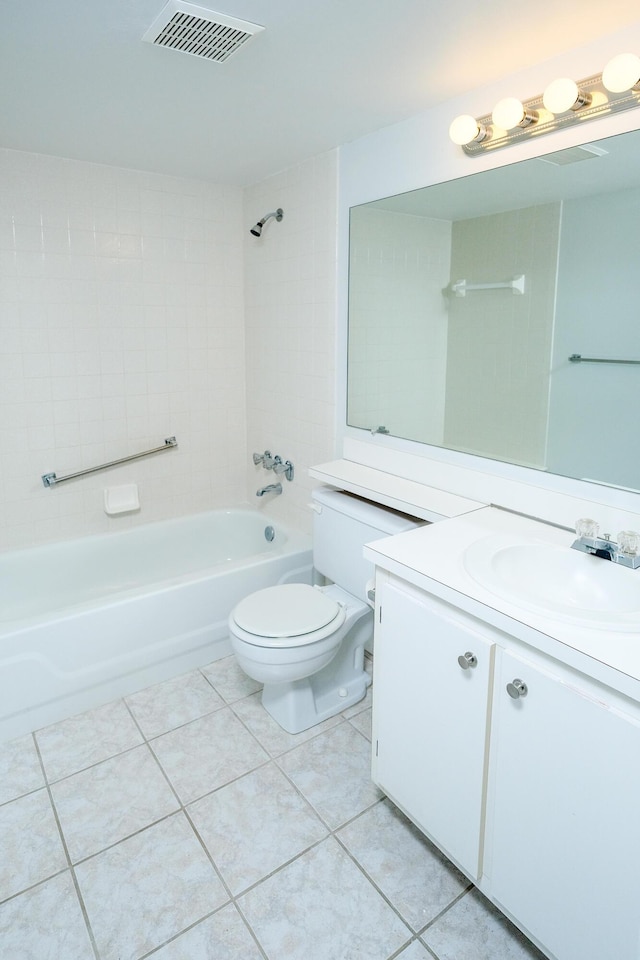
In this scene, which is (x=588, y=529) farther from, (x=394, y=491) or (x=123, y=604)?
(x=123, y=604)

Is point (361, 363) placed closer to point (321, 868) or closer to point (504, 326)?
point (504, 326)

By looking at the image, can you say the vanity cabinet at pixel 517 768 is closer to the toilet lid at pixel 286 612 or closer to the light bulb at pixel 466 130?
the toilet lid at pixel 286 612

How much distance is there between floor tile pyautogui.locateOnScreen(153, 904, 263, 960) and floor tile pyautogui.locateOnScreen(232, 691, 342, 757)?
61 cm

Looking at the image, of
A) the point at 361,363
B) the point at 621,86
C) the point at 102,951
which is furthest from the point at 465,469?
the point at 102,951

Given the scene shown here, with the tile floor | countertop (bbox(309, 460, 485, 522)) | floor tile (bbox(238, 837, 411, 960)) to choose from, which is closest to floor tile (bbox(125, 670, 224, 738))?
the tile floor

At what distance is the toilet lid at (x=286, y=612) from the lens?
2057 millimetres

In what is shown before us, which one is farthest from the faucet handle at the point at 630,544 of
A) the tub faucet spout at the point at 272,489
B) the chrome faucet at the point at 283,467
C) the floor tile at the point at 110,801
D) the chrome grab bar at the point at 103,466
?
the chrome grab bar at the point at 103,466

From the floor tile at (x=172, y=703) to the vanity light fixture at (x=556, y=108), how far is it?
2173 mm

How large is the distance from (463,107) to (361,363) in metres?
1.00

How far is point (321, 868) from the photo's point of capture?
1.64 metres

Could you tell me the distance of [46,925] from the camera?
1488 millimetres

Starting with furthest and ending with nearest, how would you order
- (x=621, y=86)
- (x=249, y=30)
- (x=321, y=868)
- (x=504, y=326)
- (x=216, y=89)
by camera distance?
1. (x=504, y=326)
2. (x=216, y=89)
3. (x=321, y=868)
4. (x=249, y=30)
5. (x=621, y=86)

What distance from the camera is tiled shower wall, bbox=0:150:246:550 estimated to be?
2.70 meters

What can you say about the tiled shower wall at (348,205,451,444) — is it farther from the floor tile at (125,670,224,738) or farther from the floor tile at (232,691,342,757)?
the floor tile at (125,670,224,738)
